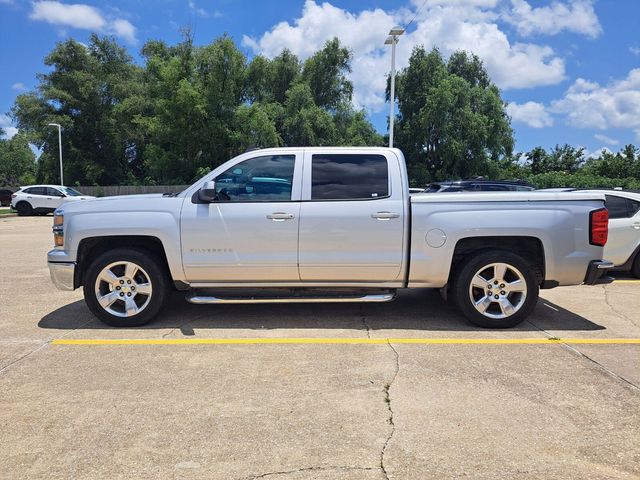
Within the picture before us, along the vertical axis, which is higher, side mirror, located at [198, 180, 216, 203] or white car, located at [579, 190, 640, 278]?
side mirror, located at [198, 180, 216, 203]

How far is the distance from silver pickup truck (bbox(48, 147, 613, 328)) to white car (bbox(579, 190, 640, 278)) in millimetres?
3416

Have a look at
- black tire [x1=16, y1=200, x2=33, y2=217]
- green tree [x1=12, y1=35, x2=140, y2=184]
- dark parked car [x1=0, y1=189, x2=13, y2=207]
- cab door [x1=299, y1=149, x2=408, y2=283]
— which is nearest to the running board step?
cab door [x1=299, y1=149, x2=408, y2=283]

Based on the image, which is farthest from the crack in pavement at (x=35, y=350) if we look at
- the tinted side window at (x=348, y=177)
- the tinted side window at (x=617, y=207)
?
the tinted side window at (x=617, y=207)

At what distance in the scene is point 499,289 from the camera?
5.59m

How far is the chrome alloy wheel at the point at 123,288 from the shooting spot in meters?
5.57

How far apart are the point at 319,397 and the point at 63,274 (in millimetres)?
3447

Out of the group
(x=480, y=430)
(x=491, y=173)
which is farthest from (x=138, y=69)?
(x=480, y=430)

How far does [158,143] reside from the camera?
41.3 m

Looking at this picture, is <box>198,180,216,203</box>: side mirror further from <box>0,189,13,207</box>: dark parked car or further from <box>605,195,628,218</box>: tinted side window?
<box>0,189,13,207</box>: dark parked car

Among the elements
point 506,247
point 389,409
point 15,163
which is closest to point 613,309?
point 506,247

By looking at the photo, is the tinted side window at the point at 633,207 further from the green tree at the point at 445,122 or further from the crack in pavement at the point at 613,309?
the green tree at the point at 445,122

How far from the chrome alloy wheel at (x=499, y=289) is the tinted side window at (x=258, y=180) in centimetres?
238

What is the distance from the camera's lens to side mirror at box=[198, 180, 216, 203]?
5418mm

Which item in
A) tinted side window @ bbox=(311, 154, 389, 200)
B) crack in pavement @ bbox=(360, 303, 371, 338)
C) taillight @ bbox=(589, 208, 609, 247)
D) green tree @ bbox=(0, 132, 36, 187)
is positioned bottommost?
crack in pavement @ bbox=(360, 303, 371, 338)
